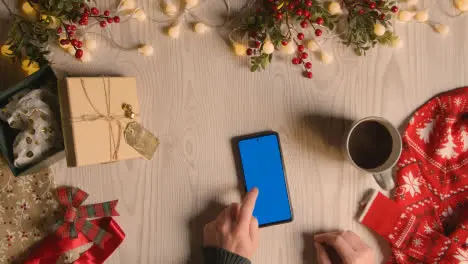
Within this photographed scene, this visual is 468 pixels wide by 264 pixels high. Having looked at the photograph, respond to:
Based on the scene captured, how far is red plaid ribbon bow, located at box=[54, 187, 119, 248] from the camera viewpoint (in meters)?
0.75

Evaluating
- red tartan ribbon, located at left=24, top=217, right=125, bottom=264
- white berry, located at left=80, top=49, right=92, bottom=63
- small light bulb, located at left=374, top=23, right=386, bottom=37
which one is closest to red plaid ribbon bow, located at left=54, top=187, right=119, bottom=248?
red tartan ribbon, located at left=24, top=217, right=125, bottom=264

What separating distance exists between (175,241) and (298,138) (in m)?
0.31

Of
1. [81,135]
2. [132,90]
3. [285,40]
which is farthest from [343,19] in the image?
[81,135]

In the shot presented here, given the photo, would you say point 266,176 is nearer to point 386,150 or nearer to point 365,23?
A: point 386,150

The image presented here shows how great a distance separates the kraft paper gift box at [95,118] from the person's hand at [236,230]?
20 cm

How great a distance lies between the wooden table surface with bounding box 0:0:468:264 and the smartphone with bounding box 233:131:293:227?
18mm

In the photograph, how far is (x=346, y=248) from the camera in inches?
30.5

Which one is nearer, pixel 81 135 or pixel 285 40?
pixel 81 135

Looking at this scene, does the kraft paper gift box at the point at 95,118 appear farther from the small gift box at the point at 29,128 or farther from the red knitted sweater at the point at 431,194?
the red knitted sweater at the point at 431,194

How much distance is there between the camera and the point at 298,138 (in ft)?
2.68

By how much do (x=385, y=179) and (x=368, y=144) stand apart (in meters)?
0.07

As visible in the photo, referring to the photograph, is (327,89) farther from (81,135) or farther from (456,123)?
(81,135)

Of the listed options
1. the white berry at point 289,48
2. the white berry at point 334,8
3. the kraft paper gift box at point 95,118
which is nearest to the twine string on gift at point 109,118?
the kraft paper gift box at point 95,118

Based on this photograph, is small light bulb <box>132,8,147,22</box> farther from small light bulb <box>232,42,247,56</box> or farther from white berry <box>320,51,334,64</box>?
white berry <box>320,51,334,64</box>
